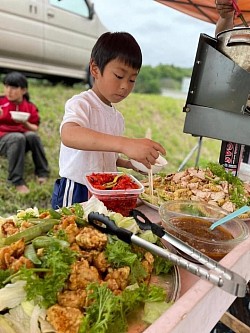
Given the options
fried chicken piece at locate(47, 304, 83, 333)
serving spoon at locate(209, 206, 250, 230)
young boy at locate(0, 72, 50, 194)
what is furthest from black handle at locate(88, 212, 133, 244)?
young boy at locate(0, 72, 50, 194)

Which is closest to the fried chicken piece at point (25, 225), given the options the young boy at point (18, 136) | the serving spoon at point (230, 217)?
the serving spoon at point (230, 217)

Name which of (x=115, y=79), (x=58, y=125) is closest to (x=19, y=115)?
(x=58, y=125)

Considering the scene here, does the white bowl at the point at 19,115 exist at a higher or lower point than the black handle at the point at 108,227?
lower

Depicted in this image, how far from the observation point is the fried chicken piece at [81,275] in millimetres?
732

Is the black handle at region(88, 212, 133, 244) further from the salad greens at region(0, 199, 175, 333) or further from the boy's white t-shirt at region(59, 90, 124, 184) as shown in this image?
the boy's white t-shirt at region(59, 90, 124, 184)

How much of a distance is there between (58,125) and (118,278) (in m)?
5.39

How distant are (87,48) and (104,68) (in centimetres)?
571

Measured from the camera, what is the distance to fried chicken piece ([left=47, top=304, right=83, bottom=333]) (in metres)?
0.66

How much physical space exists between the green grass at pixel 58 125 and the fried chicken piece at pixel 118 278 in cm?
332

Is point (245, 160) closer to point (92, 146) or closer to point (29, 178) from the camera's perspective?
point (92, 146)

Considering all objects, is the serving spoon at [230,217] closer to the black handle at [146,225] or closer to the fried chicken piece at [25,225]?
the black handle at [146,225]

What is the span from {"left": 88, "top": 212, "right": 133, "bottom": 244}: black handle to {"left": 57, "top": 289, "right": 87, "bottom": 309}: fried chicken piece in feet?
0.66

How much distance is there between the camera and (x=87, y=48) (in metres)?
6.87

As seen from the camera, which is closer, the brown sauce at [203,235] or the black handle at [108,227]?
the black handle at [108,227]
